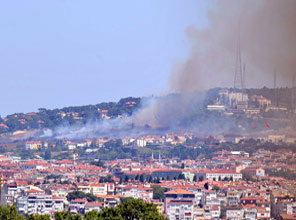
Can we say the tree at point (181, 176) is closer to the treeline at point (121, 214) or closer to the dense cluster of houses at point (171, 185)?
the dense cluster of houses at point (171, 185)

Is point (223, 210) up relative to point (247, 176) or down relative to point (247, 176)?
down

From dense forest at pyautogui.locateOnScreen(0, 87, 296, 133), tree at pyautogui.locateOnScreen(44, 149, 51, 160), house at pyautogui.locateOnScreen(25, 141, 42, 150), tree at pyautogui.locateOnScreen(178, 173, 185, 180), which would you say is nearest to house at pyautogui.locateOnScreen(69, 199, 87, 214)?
tree at pyautogui.locateOnScreen(178, 173, 185, 180)

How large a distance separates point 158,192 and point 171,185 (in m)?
3.09

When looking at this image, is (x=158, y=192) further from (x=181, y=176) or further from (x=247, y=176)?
(x=181, y=176)

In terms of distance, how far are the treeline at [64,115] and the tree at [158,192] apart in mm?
49734


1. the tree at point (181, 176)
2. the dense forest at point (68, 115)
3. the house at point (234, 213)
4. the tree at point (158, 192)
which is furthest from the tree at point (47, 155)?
the house at point (234, 213)

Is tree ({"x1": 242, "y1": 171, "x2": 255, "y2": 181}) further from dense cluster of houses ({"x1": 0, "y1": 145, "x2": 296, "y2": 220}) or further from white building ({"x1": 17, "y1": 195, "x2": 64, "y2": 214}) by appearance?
white building ({"x1": 17, "y1": 195, "x2": 64, "y2": 214})

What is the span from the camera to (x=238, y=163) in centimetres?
8544

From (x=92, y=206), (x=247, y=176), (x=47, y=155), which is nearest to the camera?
(x=92, y=206)

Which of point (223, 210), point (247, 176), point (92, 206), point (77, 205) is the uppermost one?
point (247, 176)

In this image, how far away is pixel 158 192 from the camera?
70312mm

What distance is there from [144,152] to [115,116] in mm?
22556

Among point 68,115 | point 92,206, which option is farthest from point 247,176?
point 68,115

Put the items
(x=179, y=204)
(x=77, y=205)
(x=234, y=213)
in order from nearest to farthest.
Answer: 1. (x=234, y=213)
2. (x=179, y=204)
3. (x=77, y=205)
